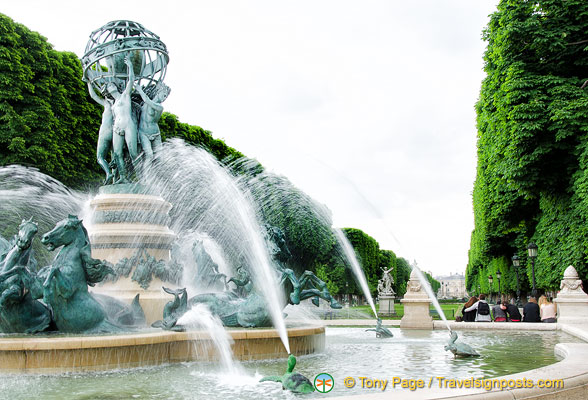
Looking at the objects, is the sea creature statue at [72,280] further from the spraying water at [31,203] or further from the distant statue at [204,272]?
the spraying water at [31,203]

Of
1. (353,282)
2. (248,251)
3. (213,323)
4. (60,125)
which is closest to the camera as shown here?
(213,323)

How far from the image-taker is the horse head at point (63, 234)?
8125 mm

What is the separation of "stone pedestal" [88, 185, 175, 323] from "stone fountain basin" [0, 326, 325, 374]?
2.28 meters

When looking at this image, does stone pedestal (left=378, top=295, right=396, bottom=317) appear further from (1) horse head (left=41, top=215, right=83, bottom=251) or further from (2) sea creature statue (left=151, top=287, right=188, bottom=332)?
(1) horse head (left=41, top=215, right=83, bottom=251)

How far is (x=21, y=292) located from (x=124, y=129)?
16.6 feet

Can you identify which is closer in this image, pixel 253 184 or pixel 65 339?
pixel 65 339

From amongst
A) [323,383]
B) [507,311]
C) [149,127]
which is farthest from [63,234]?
[507,311]

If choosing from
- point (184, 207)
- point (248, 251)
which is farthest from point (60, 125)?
point (248, 251)

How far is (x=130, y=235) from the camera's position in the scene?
11086 millimetres

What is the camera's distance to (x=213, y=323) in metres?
8.95

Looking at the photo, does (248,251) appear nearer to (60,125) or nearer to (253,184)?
(60,125)

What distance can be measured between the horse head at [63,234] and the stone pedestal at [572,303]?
14325mm

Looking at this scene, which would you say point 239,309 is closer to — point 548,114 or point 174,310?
point 174,310

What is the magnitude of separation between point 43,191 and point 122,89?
12.3 m
